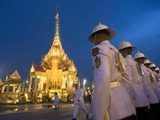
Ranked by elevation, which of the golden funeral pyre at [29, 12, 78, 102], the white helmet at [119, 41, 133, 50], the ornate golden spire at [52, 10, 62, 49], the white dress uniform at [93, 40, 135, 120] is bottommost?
the white dress uniform at [93, 40, 135, 120]

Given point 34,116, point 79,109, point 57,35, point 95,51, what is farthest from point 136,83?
point 57,35

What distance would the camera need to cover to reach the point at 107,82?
421 centimetres

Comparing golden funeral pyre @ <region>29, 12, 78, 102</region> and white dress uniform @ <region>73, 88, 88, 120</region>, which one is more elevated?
golden funeral pyre @ <region>29, 12, 78, 102</region>

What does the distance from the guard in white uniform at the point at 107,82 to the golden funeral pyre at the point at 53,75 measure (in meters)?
62.1

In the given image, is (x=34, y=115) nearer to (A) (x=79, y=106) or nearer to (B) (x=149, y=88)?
(A) (x=79, y=106)

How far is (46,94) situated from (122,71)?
201 ft

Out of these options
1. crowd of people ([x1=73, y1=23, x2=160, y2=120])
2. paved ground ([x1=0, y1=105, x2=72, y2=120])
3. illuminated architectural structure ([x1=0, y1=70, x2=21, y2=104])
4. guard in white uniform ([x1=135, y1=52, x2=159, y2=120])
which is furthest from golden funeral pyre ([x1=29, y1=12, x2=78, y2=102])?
crowd of people ([x1=73, y1=23, x2=160, y2=120])

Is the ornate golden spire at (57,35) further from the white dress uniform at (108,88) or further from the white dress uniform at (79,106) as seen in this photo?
the white dress uniform at (108,88)

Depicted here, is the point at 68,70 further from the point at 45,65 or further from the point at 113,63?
the point at 113,63

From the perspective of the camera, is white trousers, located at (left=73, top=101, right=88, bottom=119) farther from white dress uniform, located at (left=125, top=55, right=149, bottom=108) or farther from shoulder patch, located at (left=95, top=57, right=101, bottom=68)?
shoulder patch, located at (left=95, top=57, right=101, bottom=68)

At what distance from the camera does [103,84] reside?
4191 mm

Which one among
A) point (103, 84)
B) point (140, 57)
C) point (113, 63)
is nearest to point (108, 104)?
point (103, 84)

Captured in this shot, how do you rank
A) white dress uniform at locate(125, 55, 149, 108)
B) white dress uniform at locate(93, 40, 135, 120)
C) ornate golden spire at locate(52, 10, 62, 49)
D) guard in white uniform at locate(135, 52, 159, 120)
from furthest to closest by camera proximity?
ornate golden spire at locate(52, 10, 62, 49), guard in white uniform at locate(135, 52, 159, 120), white dress uniform at locate(125, 55, 149, 108), white dress uniform at locate(93, 40, 135, 120)

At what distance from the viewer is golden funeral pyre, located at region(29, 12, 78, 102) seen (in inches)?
2702
